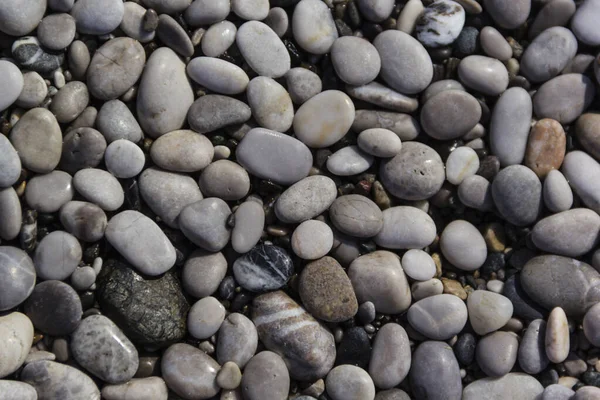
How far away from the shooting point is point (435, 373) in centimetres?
186

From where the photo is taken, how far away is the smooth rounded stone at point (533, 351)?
186 cm

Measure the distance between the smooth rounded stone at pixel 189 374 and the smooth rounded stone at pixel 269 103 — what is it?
28.7 inches

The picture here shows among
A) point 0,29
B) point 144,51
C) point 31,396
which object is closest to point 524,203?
point 144,51

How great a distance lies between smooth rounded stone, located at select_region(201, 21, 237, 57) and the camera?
1.97m

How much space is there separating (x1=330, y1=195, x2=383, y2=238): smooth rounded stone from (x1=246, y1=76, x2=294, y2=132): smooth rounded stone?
0.31m

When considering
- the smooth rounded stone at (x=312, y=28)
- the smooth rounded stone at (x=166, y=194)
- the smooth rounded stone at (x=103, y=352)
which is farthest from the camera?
the smooth rounded stone at (x=312, y=28)

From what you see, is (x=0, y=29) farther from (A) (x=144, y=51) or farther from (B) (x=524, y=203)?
(B) (x=524, y=203)

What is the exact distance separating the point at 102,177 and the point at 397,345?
1.00 meters

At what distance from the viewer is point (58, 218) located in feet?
6.16

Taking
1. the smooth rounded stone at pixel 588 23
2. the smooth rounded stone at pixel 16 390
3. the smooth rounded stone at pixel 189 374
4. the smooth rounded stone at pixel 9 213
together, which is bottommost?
the smooth rounded stone at pixel 16 390

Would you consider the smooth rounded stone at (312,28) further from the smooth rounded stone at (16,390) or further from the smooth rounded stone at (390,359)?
the smooth rounded stone at (16,390)

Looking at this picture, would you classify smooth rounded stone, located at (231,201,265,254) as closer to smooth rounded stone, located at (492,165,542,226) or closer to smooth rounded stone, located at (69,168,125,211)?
smooth rounded stone, located at (69,168,125,211)

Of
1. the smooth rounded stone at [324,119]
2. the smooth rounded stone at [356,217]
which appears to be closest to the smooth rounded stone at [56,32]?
the smooth rounded stone at [324,119]

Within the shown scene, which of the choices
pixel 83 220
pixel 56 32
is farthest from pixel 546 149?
pixel 56 32
